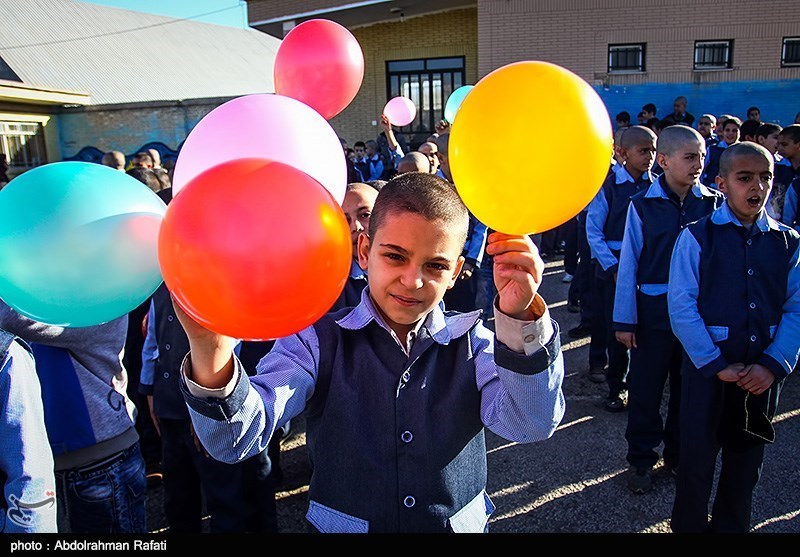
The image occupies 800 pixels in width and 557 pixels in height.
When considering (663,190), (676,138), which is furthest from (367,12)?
(663,190)

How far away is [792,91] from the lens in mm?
13289

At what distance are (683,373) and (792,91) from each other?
13819mm

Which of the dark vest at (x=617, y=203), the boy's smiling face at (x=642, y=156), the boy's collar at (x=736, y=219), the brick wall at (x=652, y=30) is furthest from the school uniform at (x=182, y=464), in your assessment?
the brick wall at (x=652, y=30)

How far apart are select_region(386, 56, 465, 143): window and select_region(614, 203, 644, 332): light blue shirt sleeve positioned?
12.7 metres

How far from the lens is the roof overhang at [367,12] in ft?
46.2

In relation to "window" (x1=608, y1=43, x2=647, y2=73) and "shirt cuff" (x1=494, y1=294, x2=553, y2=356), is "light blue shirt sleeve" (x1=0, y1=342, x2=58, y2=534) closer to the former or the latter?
"shirt cuff" (x1=494, y1=294, x2=553, y2=356)

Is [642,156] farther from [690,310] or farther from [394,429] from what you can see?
[394,429]

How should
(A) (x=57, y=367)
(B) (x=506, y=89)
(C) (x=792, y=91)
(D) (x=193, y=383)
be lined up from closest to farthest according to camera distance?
1. (D) (x=193, y=383)
2. (B) (x=506, y=89)
3. (A) (x=57, y=367)
4. (C) (x=792, y=91)

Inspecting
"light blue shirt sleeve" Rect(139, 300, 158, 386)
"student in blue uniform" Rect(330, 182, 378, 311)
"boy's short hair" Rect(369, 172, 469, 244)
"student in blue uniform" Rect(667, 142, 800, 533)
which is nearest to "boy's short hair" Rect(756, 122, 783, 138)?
"student in blue uniform" Rect(667, 142, 800, 533)

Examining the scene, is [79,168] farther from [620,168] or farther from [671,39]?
[671,39]

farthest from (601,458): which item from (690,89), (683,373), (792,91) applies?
(792,91)

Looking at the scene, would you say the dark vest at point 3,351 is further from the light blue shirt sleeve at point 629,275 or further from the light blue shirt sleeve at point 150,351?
the light blue shirt sleeve at point 629,275

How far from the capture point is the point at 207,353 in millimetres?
1202

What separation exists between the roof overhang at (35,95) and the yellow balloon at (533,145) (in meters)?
19.0
